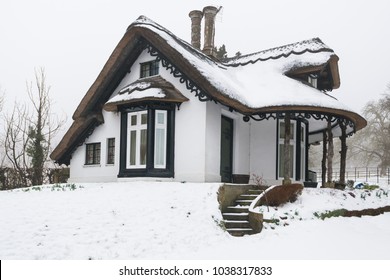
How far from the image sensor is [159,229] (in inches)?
357

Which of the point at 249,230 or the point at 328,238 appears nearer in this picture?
the point at 328,238

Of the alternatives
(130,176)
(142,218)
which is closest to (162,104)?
(130,176)

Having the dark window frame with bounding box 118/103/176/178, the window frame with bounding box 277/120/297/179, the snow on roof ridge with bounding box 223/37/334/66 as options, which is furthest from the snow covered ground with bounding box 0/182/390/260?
the snow on roof ridge with bounding box 223/37/334/66

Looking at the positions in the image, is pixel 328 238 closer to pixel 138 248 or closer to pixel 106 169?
pixel 138 248

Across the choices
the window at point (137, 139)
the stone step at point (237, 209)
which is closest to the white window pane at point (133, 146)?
the window at point (137, 139)

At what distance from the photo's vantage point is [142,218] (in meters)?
9.49

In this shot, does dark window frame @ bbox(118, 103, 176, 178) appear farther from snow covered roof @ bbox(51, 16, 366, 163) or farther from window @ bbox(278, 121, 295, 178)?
window @ bbox(278, 121, 295, 178)

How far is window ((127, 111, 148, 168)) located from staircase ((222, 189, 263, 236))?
381 cm

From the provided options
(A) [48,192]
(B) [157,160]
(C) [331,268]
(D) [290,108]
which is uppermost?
(D) [290,108]

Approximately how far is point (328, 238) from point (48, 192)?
8188mm

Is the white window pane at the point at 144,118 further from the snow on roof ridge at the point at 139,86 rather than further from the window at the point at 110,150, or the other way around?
the window at the point at 110,150

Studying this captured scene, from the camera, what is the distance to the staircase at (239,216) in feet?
33.8

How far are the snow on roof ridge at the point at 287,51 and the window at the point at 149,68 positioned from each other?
4765 mm

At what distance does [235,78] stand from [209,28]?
11.5 feet
